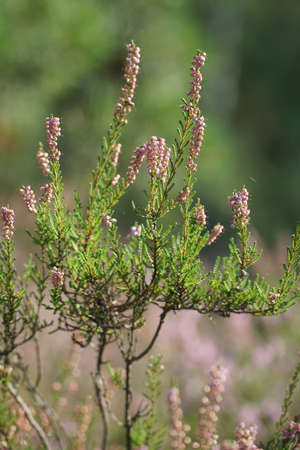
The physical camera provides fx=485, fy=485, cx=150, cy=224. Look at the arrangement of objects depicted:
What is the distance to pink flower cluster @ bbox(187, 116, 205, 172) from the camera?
0.80 m

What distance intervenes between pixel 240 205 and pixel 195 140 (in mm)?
135

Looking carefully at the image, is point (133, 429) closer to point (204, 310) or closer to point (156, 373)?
point (156, 373)

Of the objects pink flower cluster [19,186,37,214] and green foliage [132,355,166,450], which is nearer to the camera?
pink flower cluster [19,186,37,214]

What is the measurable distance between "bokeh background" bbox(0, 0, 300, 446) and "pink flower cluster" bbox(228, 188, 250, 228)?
0.21 m

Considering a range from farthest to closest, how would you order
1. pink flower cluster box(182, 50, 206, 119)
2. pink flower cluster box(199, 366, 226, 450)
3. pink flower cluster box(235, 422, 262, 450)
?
pink flower cluster box(199, 366, 226, 450) → pink flower cluster box(235, 422, 262, 450) → pink flower cluster box(182, 50, 206, 119)

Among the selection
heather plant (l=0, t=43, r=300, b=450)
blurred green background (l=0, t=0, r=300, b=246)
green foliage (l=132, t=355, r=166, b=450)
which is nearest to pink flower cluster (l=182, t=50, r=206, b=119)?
heather plant (l=0, t=43, r=300, b=450)

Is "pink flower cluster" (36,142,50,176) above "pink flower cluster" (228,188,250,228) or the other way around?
above

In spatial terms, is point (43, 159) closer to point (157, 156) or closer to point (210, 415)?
point (157, 156)

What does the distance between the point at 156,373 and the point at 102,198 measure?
0.42 m

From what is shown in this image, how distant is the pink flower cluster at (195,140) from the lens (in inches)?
31.4

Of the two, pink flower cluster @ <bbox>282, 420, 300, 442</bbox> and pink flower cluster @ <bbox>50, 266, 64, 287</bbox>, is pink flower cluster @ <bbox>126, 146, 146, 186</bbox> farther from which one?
pink flower cluster @ <bbox>282, 420, 300, 442</bbox>

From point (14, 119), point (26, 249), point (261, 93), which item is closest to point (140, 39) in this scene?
point (14, 119)

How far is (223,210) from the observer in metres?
8.83

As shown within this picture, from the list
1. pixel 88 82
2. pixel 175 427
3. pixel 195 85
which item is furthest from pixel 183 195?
pixel 88 82
